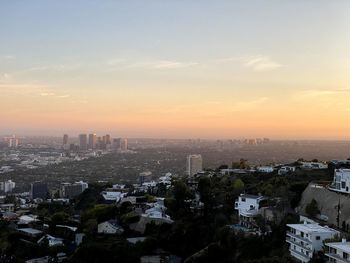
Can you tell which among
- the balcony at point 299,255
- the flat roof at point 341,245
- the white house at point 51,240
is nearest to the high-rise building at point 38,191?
the white house at point 51,240

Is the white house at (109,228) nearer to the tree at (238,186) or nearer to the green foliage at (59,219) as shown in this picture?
the green foliage at (59,219)

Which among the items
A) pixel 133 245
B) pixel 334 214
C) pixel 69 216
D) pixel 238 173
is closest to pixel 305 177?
pixel 238 173

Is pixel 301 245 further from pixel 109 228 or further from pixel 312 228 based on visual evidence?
pixel 109 228

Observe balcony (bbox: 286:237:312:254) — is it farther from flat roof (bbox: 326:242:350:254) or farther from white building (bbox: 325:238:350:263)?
flat roof (bbox: 326:242:350:254)

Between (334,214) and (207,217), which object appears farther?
(207,217)

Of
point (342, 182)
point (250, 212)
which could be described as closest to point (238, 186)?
point (250, 212)

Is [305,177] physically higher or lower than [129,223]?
higher

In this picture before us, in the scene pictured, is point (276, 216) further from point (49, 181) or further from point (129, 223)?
point (49, 181)
